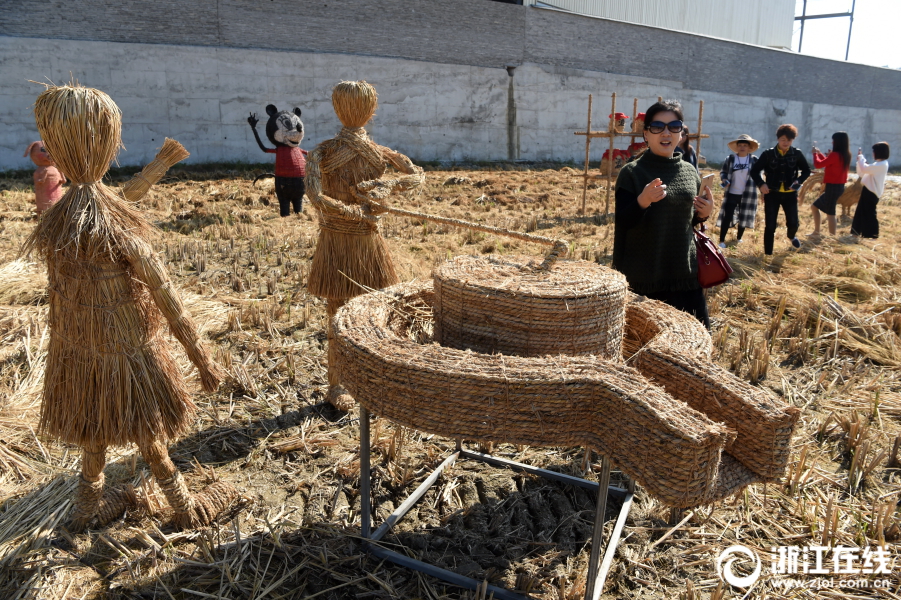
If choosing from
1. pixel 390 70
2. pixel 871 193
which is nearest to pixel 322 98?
pixel 390 70

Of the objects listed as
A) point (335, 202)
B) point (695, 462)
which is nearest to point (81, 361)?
point (335, 202)

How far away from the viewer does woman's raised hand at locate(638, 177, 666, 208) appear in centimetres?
311

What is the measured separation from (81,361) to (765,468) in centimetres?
265

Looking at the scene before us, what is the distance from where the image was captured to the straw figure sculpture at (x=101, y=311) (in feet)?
7.80

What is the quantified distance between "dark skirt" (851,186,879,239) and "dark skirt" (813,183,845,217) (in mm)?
427

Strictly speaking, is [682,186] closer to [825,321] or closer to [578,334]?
[578,334]

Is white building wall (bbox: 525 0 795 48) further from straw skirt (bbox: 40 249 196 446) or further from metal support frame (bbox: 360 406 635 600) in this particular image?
straw skirt (bbox: 40 249 196 446)

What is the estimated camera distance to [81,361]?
2.58m

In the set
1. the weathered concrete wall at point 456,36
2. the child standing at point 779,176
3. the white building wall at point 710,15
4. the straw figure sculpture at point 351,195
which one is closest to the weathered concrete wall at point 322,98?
the weathered concrete wall at point 456,36

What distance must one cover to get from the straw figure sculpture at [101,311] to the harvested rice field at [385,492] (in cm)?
25

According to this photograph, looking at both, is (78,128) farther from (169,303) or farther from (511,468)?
(511,468)

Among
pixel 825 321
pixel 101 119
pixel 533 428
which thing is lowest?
pixel 825 321

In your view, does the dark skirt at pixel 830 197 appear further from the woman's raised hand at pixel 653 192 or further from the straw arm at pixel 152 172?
the straw arm at pixel 152 172

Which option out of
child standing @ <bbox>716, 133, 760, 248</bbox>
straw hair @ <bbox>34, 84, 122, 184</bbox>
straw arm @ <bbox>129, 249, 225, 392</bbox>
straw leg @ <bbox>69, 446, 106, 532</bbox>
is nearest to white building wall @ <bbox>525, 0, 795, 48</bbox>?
child standing @ <bbox>716, 133, 760, 248</bbox>
